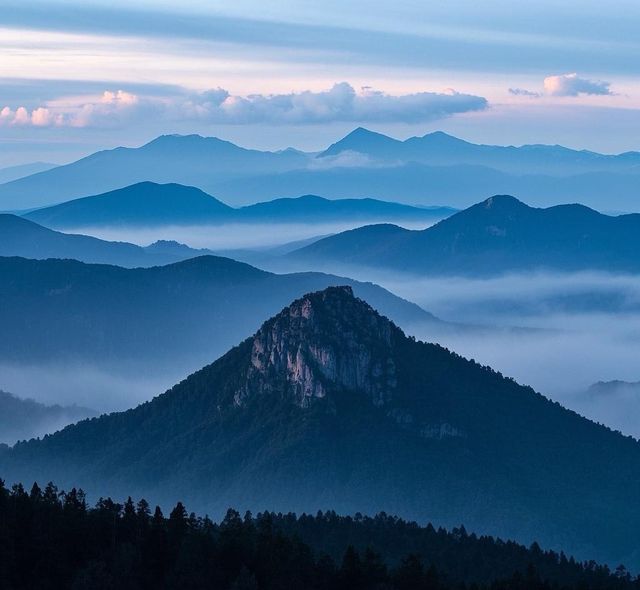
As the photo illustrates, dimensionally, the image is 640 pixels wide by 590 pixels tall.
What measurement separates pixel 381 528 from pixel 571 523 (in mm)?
52063

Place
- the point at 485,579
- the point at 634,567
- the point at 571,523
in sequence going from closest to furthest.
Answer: the point at 485,579
the point at 634,567
the point at 571,523

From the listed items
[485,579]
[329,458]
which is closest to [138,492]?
[329,458]

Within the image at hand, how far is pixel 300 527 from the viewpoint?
465ft

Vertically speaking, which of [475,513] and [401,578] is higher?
[475,513]

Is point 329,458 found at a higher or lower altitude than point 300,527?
higher

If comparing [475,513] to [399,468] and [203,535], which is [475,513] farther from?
[203,535]

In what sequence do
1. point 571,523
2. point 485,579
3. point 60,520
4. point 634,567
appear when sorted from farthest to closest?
1. point 571,523
2. point 634,567
3. point 485,579
4. point 60,520

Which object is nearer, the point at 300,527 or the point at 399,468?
the point at 300,527

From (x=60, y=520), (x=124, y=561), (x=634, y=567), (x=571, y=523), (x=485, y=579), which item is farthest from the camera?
(x=571, y=523)

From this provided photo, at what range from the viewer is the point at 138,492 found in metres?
198

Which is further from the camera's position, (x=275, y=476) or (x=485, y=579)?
(x=275, y=476)

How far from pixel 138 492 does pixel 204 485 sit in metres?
7.42

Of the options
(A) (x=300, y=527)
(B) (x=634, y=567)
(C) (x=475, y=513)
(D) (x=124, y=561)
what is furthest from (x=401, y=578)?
(C) (x=475, y=513)

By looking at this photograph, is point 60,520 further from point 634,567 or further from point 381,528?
point 634,567
